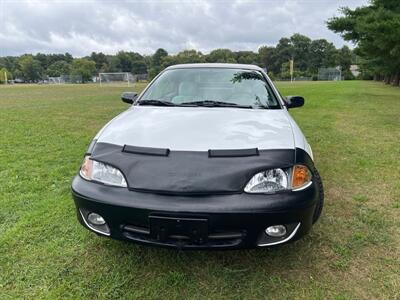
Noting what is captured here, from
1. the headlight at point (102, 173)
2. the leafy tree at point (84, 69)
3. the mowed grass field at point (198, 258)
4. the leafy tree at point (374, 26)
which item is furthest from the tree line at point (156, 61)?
the headlight at point (102, 173)

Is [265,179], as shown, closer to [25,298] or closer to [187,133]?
[187,133]

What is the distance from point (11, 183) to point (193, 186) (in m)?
2.95

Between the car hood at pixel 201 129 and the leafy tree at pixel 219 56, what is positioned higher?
the leafy tree at pixel 219 56

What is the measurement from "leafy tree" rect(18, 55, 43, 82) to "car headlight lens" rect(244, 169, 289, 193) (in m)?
91.5

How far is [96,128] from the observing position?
308 inches

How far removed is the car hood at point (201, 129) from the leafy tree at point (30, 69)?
3557 inches

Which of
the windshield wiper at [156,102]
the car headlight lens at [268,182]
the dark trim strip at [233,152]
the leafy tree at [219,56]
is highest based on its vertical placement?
the leafy tree at [219,56]

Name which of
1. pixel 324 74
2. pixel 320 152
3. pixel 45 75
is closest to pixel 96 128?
pixel 320 152

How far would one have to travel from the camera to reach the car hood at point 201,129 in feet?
7.31

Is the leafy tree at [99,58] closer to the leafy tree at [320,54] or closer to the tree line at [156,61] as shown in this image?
the tree line at [156,61]

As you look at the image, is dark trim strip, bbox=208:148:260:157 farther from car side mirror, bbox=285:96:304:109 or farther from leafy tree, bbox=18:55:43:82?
leafy tree, bbox=18:55:43:82

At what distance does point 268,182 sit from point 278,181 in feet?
0.22

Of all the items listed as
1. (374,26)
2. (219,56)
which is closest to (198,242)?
(374,26)

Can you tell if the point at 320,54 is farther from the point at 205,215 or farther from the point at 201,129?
the point at 205,215
